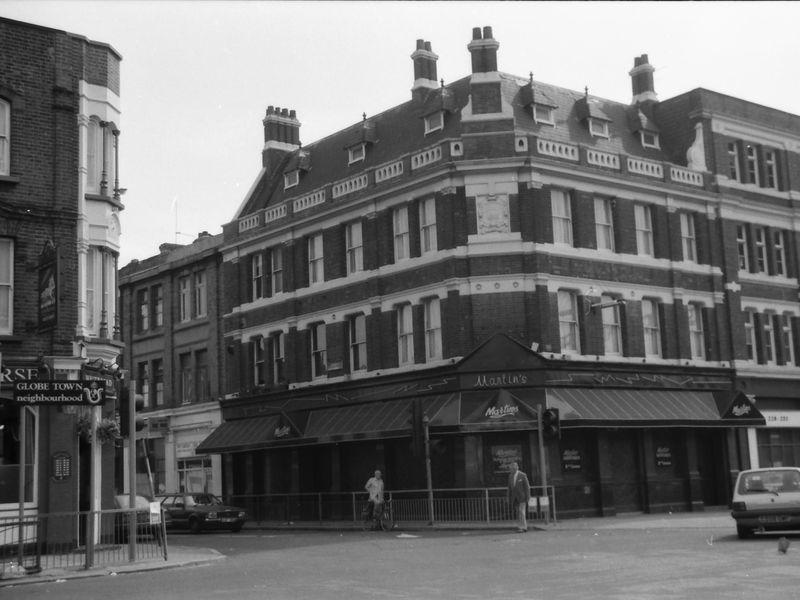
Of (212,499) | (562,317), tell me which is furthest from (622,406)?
(212,499)

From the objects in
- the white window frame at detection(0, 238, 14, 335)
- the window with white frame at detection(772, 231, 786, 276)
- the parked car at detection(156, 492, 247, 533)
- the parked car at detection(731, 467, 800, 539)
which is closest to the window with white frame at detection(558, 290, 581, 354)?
the window with white frame at detection(772, 231, 786, 276)

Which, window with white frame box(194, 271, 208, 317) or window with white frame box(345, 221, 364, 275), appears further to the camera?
window with white frame box(194, 271, 208, 317)

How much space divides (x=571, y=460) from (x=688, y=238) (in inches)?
391

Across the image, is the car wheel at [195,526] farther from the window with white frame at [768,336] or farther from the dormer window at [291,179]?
the window with white frame at [768,336]

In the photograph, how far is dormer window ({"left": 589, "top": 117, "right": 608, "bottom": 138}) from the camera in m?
37.4

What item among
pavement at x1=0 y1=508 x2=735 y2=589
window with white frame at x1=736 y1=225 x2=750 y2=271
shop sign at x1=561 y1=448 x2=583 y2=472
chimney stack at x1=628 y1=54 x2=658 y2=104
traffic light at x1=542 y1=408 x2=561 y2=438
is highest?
chimney stack at x1=628 y1=54 x2=658 y2=104

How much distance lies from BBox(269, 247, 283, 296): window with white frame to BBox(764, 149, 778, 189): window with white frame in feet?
60.3

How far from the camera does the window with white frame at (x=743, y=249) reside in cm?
3922

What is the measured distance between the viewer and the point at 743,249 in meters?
39.4

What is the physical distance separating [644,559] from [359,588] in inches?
207

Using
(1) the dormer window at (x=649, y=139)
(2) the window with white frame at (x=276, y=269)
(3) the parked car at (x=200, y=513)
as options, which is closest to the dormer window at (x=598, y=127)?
(1) the dormer window at (x=649, y=139)

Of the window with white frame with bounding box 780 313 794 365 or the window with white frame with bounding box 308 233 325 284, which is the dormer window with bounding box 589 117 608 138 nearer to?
the window with white frame with bounding box 780 313 794 365

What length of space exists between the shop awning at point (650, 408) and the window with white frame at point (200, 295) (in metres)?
18.3

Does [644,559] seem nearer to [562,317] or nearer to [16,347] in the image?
[16,347]
